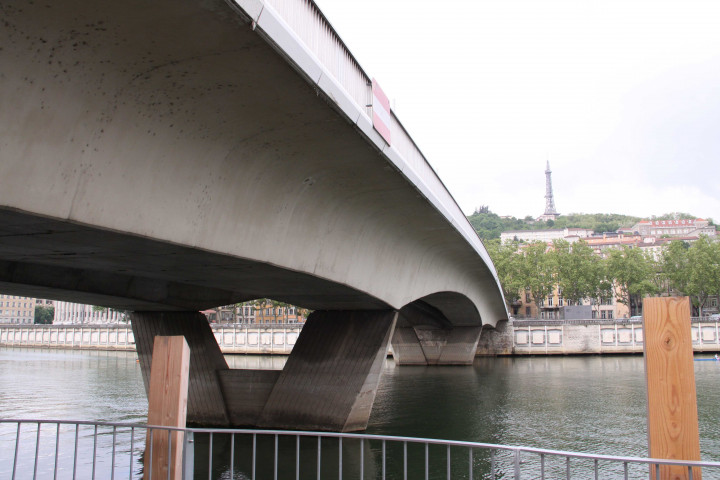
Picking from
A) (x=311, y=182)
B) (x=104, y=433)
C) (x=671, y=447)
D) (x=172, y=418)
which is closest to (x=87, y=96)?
(x=172, y=418)

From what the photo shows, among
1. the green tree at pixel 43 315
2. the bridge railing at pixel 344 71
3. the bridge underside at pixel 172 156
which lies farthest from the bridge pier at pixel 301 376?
the green tree at pixel 43 315

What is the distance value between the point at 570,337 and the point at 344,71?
189 ft

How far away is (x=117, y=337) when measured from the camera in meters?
84.0

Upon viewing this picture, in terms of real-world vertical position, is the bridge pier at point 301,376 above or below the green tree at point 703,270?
below

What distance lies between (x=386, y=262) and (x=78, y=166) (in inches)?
450

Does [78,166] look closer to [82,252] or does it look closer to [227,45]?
[227,45]

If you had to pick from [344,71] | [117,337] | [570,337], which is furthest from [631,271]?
[344,71]

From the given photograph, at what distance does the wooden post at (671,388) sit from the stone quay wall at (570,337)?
189 ft

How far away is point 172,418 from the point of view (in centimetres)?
→ 701

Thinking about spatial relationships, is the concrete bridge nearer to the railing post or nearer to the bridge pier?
the bridge pier

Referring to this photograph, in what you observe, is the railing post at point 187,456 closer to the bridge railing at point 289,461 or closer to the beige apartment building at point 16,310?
the bridge railing at point 289,461

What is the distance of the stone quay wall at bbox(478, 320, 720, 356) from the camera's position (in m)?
60.6

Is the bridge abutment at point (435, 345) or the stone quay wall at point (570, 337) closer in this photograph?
the bridge abutment at point (435, 345)

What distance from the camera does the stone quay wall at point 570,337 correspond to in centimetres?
6059
